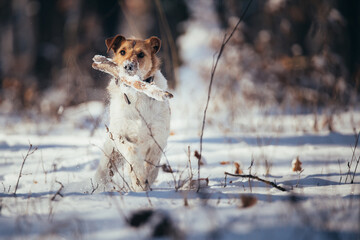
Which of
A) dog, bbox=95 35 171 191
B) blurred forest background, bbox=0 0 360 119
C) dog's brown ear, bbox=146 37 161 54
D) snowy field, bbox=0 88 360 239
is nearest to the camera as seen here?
snowy field, bbox=0 88 360 239

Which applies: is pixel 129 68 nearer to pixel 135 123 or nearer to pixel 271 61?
pixel 135 123

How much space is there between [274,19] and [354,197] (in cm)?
1023

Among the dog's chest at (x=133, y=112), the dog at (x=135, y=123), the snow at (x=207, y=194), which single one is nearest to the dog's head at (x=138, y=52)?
the dog at (x=135, y=123)

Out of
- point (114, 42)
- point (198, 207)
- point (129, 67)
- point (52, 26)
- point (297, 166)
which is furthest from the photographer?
point (52, 26)

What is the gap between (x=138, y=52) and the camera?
3.35 meters

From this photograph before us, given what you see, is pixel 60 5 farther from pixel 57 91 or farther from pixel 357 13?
pixel 357 13

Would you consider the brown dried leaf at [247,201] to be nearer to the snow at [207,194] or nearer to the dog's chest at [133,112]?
the snow at [207,194]

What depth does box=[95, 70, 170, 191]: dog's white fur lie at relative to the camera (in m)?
3.09

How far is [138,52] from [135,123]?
840 millimetres

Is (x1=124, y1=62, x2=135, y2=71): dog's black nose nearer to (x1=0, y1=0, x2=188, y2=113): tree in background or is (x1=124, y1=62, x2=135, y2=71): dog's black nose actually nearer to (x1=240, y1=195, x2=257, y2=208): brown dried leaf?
(x1=240, y1=195, x2=257, y2=208): brown dried leaf

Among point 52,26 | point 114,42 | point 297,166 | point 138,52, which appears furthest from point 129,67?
point 52,26

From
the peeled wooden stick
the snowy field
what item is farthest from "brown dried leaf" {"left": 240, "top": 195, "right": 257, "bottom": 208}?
the peeled wooden stick

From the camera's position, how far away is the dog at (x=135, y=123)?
309 centimetres

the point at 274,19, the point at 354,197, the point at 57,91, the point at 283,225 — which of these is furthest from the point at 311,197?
the point at 57,91
